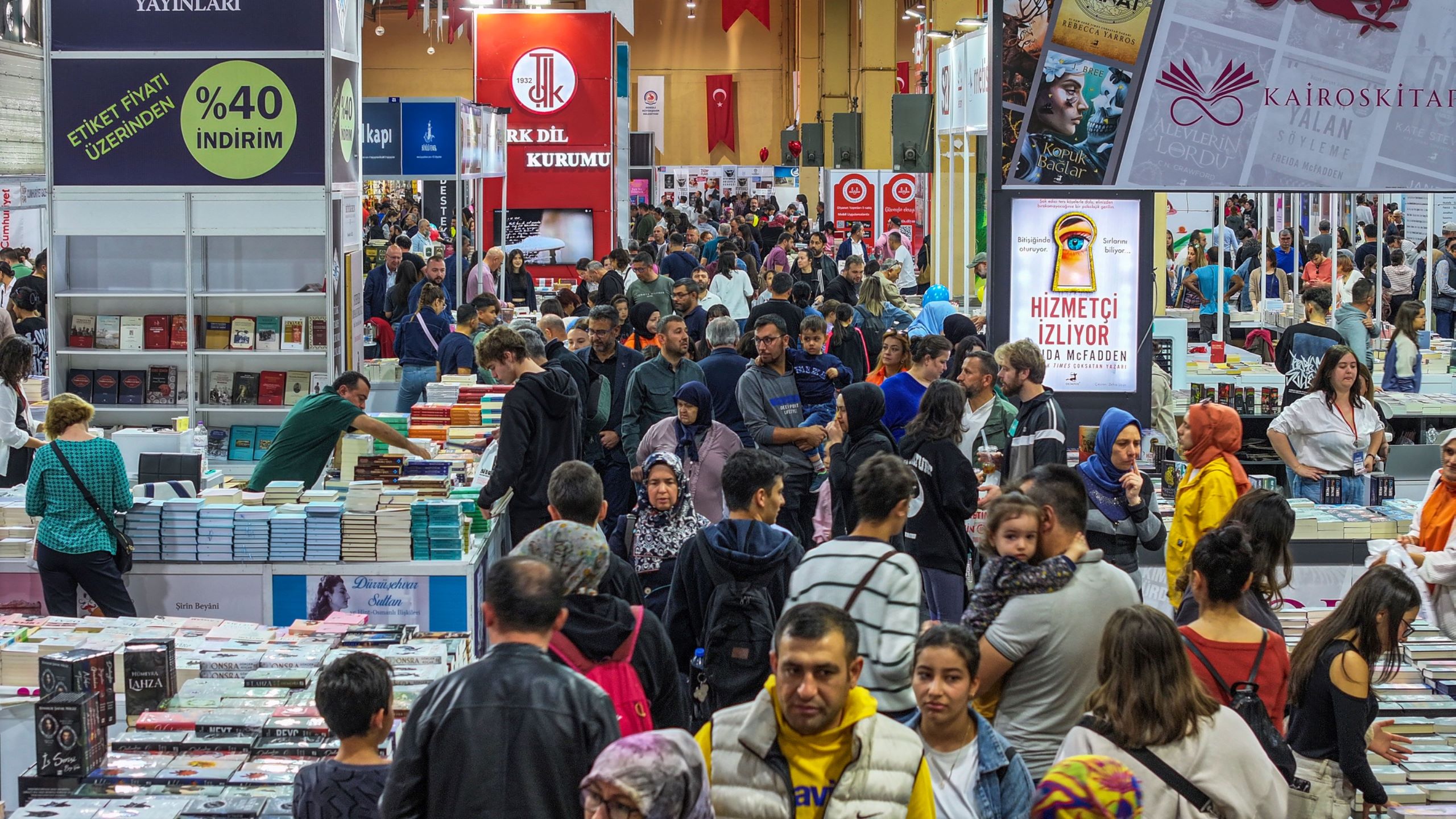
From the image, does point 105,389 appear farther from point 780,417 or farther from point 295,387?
point 780,417

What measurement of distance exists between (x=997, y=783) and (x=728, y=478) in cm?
159

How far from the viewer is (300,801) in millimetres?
3367

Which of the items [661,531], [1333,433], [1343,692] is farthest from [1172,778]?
[1333,433]

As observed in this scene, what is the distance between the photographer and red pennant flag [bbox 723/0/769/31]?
1190 inches

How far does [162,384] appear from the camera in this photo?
9133mm

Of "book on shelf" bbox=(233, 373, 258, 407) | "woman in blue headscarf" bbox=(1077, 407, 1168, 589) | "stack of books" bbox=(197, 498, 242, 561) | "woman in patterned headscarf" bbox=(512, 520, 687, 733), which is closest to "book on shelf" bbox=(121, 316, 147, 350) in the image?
"book on shelf" bbox=(233, 373, 258, 407)

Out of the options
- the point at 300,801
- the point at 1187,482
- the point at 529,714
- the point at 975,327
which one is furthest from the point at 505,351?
the point at 975,327

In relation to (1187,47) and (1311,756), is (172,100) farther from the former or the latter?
(1311,756)

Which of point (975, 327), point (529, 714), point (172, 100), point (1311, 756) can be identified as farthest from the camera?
point (975, 327)

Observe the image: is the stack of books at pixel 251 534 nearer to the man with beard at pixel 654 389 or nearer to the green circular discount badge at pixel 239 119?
the man with beard at pixel 654 389

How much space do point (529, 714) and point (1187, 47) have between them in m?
6.33

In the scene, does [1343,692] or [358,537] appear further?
[358,537]

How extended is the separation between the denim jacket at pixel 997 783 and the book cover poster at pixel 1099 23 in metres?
5.62

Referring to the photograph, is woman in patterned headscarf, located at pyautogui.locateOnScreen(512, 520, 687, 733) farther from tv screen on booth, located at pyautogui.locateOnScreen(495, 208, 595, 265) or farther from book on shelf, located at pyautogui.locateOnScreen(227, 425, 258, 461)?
tv screen on booth, located at pyautogui.locateOnScreen(495, 208, 595, 265)
